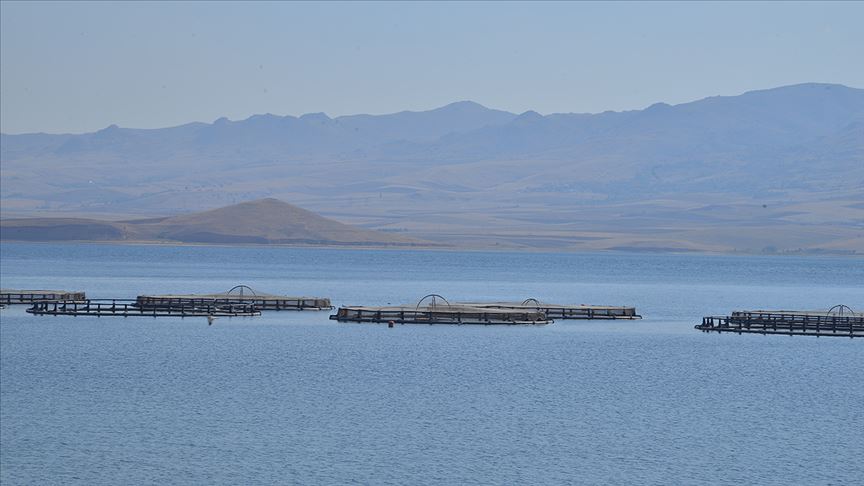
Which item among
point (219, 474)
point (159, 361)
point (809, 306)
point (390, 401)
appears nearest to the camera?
point (219, 474)

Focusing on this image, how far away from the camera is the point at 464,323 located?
3866 inches

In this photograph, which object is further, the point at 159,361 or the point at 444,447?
the point at 159,361

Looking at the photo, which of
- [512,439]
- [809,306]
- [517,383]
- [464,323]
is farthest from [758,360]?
[809,306]

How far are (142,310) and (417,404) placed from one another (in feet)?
155

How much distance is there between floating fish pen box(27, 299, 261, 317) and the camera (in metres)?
100

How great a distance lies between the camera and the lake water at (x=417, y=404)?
1853 inches

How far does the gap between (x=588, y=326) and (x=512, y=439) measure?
49.3 metres

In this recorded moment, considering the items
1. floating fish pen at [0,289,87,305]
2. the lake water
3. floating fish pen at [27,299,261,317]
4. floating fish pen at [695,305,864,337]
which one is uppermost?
floating fish pen at [0,289,87,305]

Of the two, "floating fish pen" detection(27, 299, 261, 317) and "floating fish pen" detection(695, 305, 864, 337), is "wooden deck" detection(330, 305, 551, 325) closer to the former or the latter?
"floating fish pen" detection(27, 299, 261, 317)

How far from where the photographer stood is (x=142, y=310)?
334 feet

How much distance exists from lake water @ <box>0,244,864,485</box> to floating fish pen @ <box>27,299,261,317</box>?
1644 mm

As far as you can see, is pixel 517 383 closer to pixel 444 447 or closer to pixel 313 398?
pixel 313 398

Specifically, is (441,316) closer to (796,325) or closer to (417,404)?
(796,325)

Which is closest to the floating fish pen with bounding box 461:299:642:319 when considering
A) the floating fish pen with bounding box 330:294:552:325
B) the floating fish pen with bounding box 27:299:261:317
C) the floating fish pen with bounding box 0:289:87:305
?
the floating fish pen with bounding box 330:294:552:325
